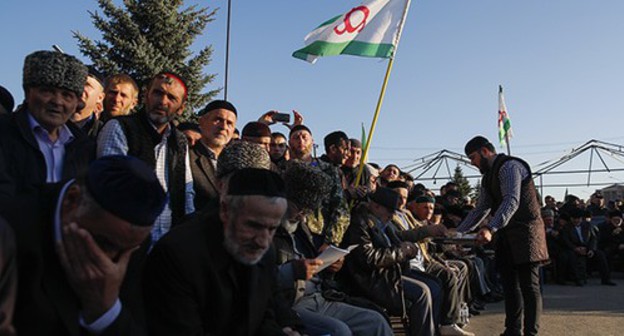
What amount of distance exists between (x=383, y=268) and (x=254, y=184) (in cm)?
238

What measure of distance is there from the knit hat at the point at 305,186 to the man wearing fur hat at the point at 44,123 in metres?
1.32

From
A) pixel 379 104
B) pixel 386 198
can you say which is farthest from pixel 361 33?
pixel 386 198

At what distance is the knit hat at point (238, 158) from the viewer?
10.5 feet

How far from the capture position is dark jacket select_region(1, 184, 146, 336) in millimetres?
1502

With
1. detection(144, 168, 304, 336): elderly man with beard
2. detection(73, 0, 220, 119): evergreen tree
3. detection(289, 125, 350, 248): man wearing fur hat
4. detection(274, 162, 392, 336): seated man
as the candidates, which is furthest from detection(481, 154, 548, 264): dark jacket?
detection(73, 0, 220, 119): evergreen tree

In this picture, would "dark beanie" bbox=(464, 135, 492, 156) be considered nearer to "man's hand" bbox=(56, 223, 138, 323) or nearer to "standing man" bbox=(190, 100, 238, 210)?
"standing man" bbox=(190, 100, 238, 210)

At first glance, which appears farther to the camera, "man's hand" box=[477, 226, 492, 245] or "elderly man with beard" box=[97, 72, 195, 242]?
"man's hand" box=[477, 226, 492, 245]

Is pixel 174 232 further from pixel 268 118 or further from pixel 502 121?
pixel 502 121

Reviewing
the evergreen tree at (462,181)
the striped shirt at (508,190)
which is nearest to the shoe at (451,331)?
the striped shirt at (508,190)

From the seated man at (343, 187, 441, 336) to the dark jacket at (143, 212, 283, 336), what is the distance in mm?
2004

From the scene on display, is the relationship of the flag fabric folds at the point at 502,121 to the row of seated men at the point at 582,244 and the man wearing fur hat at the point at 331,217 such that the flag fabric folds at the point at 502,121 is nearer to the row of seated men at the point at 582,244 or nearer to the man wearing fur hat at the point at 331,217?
the row of seated men at the point at 582,244

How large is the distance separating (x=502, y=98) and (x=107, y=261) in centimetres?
1671

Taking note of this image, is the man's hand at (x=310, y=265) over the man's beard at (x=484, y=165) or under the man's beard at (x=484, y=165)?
under

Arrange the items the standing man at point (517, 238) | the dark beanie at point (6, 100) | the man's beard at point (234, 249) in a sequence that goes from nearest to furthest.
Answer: the man's beard at point (234, 249)
the dark beanie at point (6, 100)
the standing man at point (517, 238)
